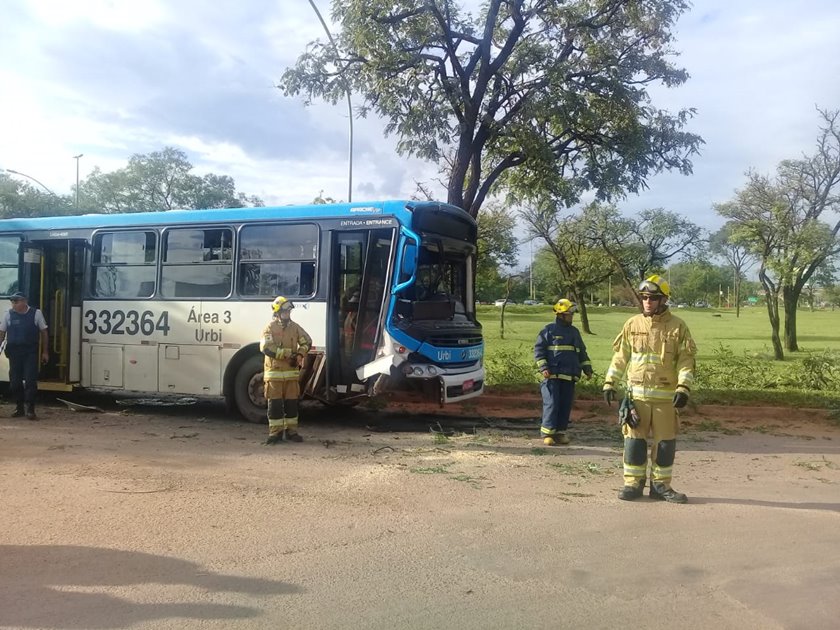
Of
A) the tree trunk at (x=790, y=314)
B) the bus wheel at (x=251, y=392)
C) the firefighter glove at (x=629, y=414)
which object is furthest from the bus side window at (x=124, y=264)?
the tree trunk at (x=790, y=314)

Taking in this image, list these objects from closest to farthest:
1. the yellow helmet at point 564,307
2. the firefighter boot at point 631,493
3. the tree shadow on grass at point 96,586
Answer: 1. the tree shadow on grass at point 96,586
2. the firefighter boot at point 631,493
3. the yellow helmet at point 564,307

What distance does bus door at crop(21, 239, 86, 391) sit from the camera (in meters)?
10.8

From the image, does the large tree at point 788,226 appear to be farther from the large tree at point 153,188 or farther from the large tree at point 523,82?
the large tree at point 153,188

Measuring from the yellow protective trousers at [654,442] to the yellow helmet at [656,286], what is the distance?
3.01 feet

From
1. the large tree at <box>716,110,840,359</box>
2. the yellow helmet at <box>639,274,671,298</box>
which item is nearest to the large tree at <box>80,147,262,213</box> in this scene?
the large tree at <box>716,110,840,359</box>

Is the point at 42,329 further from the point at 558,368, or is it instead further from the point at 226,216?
the point at 558,368

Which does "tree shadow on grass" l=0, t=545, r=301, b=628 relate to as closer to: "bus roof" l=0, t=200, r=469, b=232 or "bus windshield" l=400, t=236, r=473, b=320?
"bus windshield" l=400, t=236, r=473, b=320

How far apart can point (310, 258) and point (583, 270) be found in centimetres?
2583

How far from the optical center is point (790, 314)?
66.2ft

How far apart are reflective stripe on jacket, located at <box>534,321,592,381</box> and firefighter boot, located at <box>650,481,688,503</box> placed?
8.07ft

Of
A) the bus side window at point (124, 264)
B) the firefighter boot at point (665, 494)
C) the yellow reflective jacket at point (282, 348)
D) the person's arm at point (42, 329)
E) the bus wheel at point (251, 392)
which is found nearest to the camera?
the firefighter boot at point (665, 494)

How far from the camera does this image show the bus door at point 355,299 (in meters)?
8.98

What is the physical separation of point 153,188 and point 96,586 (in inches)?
1779

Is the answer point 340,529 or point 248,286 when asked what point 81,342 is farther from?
point 340,529
